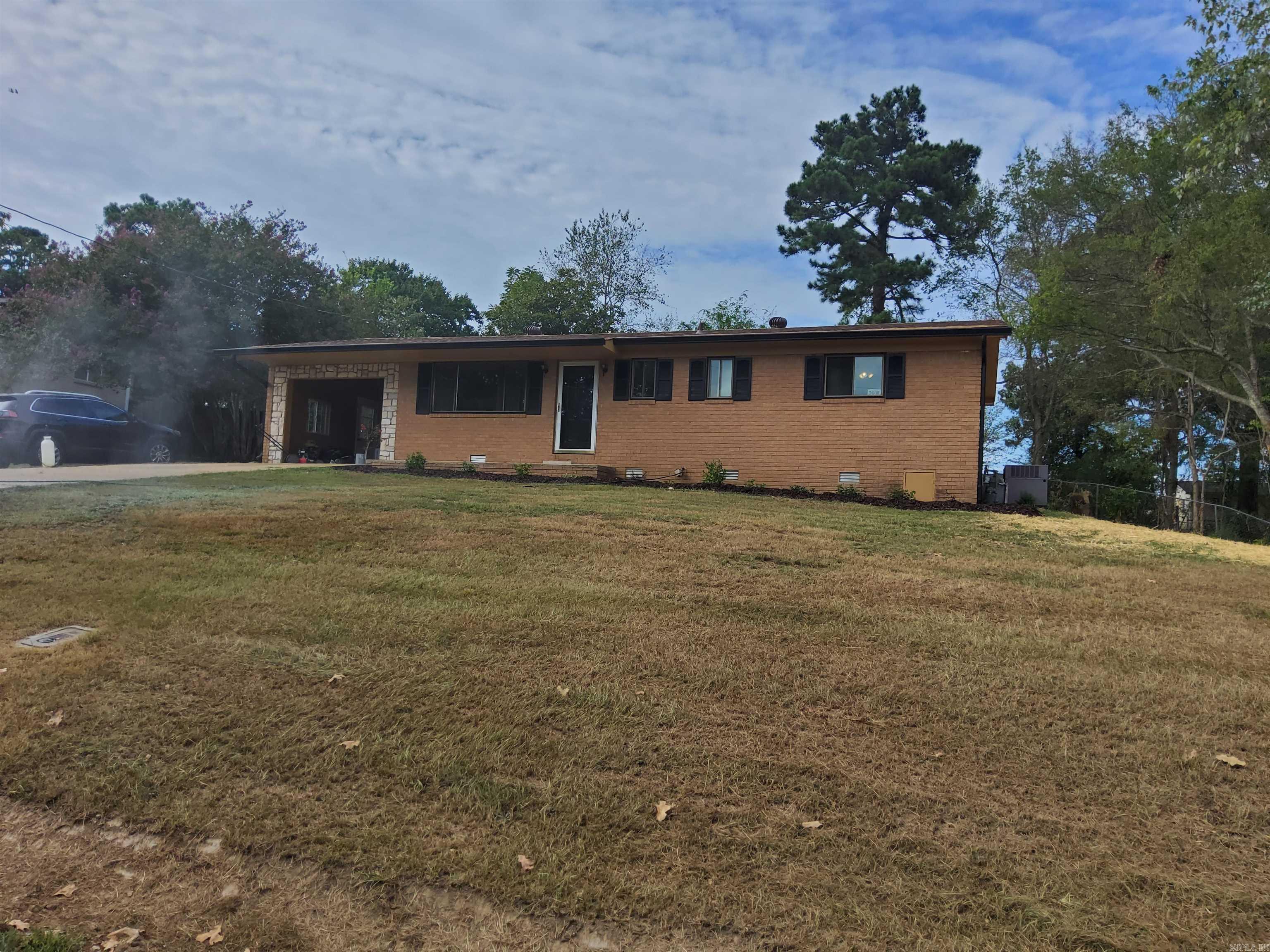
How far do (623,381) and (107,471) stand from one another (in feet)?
29.5

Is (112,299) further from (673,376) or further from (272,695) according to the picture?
(272,695)

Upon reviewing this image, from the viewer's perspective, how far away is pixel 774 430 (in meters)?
14.1

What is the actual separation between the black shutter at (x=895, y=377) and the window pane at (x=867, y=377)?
134mm

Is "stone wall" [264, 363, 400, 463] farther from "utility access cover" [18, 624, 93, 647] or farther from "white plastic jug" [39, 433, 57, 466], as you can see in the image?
"utility access cover" [18, 624, 93, 647]

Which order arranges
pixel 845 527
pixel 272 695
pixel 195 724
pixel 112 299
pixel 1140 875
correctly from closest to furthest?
pixel 1140 875, pixel 195 724, pixel 272 695, pixel 845 527, pixel 112 299

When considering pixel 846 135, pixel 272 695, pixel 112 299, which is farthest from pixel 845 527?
pixel 846 135

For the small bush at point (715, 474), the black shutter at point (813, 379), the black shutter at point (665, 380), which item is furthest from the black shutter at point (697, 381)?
the black shutter at point (813, 379)

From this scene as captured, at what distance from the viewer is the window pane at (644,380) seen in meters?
15.0

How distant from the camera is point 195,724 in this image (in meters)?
3.41

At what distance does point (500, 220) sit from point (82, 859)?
2694 cm

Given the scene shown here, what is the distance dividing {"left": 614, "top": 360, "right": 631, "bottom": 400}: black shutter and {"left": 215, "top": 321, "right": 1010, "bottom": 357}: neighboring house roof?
1.95ft

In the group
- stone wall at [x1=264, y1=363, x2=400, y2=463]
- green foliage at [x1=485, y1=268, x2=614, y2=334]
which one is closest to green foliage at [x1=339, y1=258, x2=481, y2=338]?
green foliage at [x1=485, y1=268, x2=614, y2=334]

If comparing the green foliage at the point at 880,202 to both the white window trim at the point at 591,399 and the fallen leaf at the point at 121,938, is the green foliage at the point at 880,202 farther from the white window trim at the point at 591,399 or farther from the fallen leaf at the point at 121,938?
the fallen leaf at the point at 121,938

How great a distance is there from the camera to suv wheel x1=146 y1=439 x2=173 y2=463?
16438mm
